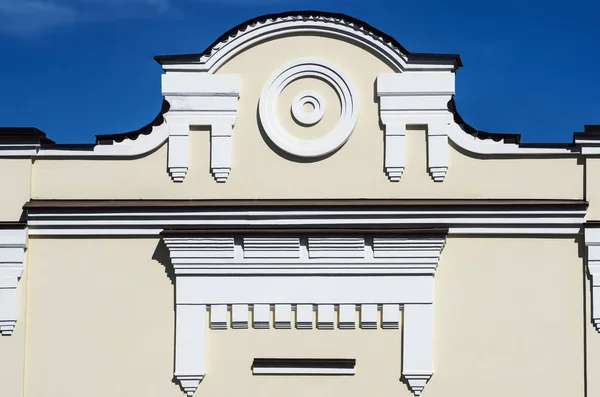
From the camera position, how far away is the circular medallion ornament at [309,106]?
1058 centimetres

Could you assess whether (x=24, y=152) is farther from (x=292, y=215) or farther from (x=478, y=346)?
(x=478, y=346)

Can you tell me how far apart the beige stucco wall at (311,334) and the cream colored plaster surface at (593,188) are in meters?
0.39

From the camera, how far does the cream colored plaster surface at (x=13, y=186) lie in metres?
10.8

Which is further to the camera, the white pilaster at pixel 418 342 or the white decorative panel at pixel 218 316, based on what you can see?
the white decorative panel at pixel 218 316

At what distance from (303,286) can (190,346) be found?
51.8 inches

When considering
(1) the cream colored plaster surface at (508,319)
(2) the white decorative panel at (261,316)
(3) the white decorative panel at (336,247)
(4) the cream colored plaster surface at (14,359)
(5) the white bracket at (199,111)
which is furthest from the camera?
(5) the white bracket at (199,111)

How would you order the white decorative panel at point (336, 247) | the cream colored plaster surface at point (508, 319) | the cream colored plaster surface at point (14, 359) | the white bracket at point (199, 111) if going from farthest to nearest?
1. the white bracket at point (199, 111)
2. the cream colored plaster surface at point (14, 359)
3. the white decorative panel at point (336, 247)
4. the cream colored plaster surface at point (508, 319)

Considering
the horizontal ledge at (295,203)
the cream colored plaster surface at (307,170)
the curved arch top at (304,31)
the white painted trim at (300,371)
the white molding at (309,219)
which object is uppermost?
the curved arch top at (304,31)

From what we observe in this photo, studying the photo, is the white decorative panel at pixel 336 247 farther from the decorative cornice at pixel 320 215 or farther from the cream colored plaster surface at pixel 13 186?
the cream colored plaster surface at pixel 13 186

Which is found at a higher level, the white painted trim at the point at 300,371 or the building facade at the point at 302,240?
the building facade at the point at 302,240

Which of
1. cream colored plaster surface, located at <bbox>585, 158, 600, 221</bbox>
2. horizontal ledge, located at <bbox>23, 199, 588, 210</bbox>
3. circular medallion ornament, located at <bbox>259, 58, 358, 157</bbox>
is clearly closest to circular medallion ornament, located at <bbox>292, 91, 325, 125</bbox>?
circular medallion ornament, located at <bbox>259, 58, 358, 157</bbox>

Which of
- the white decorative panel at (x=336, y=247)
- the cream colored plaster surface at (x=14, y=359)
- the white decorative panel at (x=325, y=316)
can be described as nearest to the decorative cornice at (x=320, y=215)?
the white decorative panel at (x=336, y=247)

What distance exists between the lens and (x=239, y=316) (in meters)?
10.4

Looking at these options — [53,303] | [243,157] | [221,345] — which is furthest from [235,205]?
[53,303]
